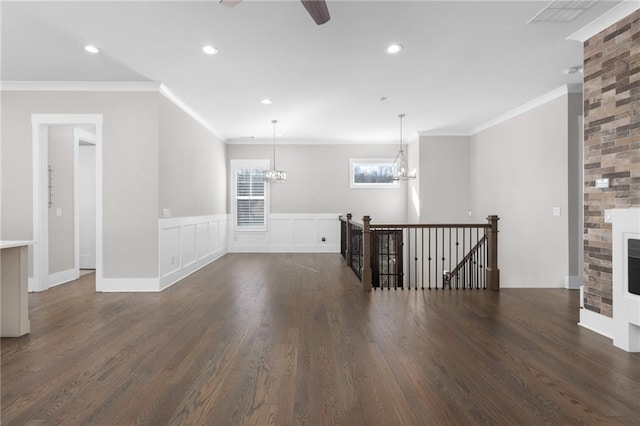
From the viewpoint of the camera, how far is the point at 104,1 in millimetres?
2873

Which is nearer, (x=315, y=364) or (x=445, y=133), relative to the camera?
(x=315, y=364)

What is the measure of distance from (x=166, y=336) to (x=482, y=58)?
4.45m

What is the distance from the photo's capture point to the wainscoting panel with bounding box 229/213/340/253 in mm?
8891

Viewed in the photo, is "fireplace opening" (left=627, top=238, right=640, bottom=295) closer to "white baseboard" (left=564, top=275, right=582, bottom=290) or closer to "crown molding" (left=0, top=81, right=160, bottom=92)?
"white baseboard" (left=564, top=275, right=582, bottom=290)

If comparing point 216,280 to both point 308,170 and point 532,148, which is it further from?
point 532,148

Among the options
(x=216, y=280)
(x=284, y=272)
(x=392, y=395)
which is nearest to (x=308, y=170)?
(x=284, y=272)

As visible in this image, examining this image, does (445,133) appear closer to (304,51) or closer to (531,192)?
(531,192)

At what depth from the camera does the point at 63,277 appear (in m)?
5.43

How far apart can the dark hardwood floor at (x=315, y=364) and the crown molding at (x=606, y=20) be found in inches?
111

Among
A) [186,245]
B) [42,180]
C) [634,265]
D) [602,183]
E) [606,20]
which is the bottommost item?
[186,245]

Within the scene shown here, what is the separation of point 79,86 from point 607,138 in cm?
625

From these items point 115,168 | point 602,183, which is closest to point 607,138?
point 602,183

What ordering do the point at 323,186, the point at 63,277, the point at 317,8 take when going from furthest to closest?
the point at 323,186, the point at 63,277, the point at 317,8

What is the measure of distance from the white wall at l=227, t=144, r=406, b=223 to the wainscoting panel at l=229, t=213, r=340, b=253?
21 cm
